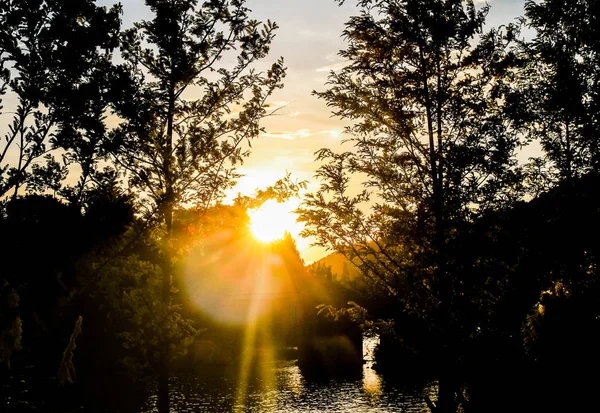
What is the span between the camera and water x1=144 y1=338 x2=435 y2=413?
29.1 meters

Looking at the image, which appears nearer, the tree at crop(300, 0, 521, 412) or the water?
the tree at crop(300, 0, 521, 412)

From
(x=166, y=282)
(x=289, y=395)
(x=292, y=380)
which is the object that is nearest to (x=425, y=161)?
(x=166, y=282)

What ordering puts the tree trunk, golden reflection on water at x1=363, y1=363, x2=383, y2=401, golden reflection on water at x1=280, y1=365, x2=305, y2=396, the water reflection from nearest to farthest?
the tree trunk < the water reflection < golden reflection on water at x1=363, y1=363, x2=383, y2=401 < golden reflection on water at x1=280, y1=365, x2=305, y2=396

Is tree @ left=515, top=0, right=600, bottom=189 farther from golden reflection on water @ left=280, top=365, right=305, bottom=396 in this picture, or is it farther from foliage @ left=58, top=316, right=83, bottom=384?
golden reflection on water @ left=280, top=365, right=305, bottom=396

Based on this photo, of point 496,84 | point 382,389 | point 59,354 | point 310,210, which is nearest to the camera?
point 496,84

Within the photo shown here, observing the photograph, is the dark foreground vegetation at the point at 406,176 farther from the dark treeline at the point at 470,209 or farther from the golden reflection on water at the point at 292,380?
the golden reflection on water at the point at 292,380

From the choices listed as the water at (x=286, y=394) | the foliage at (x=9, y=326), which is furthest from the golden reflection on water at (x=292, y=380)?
the foliage at (x=9, y=326)

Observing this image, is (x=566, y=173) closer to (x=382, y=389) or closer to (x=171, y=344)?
(x=171, y=344)

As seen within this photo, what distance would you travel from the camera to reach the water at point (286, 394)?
95.6 feet

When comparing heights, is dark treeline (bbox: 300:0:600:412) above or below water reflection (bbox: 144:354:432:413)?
above

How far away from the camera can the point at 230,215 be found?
12422mm

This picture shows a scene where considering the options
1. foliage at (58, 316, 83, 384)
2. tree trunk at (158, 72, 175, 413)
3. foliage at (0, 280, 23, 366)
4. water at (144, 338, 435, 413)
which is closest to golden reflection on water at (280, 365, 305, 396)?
water at (144, 338, 435, 413)

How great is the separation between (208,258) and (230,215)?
1620 inches

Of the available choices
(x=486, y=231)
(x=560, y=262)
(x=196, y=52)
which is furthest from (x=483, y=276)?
(x=196, y=52)
